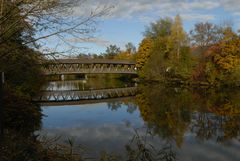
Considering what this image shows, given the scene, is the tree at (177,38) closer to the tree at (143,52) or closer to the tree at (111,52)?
the tree at (143,52)

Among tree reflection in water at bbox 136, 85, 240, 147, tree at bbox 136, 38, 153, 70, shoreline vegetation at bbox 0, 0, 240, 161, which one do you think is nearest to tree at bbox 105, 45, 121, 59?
shoreline vegetation at bbox 0, 0, 240, 161

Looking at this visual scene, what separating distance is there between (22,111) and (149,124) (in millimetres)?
7417

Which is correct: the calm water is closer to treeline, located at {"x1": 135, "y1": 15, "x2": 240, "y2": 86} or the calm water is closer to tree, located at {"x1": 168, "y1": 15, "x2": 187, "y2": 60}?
treeline, located at {"x1": 135, "y1": 15, "x2": 240, "y2": 86}

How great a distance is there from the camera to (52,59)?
21.5 ft

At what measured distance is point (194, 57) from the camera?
51.9m

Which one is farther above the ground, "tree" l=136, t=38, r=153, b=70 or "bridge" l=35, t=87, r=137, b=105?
"tree" l=136, t=38, r=153, b=70

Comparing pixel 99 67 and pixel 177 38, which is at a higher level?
pixel 177 38

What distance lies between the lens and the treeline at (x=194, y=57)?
4353 centimetres

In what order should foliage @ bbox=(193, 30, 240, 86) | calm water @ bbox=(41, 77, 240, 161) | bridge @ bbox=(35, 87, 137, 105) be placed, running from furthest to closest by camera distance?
1. foliage @ bbox=(193, 30, 240, 86)
2. bridge @ bbox=(35, 87, 137, 105)
3. calm water @ bbox=(41, 77, 240, 161)

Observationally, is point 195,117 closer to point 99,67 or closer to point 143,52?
point 143,52

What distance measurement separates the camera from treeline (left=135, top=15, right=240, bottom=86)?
143 feet

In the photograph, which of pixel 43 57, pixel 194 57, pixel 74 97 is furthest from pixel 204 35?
pixel 43 57

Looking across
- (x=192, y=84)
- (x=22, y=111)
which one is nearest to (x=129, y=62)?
(x=192, y=84)

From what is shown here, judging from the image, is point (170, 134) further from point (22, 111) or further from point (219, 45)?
point (219, 45)
